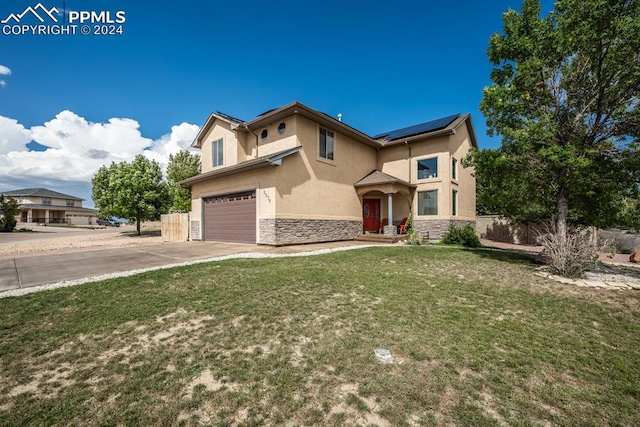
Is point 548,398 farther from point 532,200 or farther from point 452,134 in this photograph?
point 452,134

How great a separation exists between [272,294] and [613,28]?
10.7m

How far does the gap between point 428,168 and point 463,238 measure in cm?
511

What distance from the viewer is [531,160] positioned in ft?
27.1

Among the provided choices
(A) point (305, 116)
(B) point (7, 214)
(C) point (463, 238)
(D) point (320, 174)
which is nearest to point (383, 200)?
(C) point (463, 238)

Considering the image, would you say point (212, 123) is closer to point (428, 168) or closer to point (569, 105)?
point (428, 168)

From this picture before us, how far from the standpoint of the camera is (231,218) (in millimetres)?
15164

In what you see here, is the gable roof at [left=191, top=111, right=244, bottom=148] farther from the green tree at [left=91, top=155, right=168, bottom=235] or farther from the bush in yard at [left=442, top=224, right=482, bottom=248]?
the bush in yard at [left=442, top=224, right=482, bottom=248]

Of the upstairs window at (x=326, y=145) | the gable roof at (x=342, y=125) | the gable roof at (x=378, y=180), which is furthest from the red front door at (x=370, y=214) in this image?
the upstairs window at (x=326, y=145)

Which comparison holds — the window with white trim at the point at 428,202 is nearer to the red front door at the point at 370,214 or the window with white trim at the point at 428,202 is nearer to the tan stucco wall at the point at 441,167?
the tan stucco wall at the point at 441,167

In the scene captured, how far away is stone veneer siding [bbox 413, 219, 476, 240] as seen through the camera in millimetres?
16281

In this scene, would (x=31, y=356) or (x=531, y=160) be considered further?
(x=531, y=160)

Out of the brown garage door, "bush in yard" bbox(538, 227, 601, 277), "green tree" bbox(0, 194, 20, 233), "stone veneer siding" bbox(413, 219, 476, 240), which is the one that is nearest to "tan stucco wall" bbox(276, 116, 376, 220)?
the brown garage door

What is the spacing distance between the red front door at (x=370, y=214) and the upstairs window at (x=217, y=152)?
1002cm

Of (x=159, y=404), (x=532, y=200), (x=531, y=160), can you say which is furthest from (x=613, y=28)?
(x=159, y=404)
